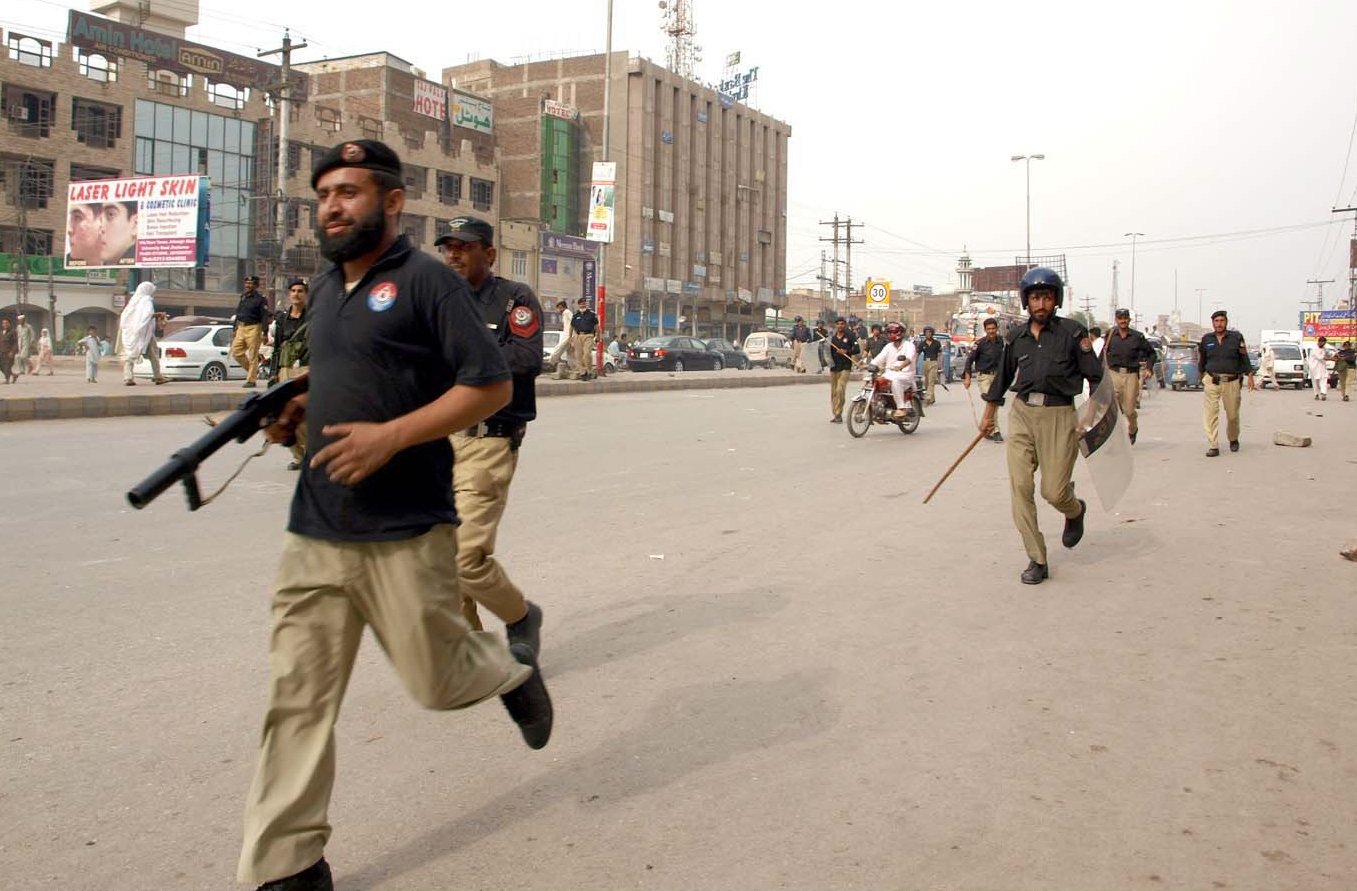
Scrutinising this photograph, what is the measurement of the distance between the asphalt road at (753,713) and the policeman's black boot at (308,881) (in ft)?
0.55

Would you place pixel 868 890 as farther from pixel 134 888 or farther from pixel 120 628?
pixel 120 628

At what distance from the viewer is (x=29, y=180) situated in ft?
134

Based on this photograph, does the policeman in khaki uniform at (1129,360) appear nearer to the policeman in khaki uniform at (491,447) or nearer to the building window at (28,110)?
the policeman in khaki uniform at (491,447)

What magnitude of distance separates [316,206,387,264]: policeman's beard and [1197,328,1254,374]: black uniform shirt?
41.9 feet

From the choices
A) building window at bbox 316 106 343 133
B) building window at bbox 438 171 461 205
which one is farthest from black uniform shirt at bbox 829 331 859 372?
building window at bbox 438 171 461 205

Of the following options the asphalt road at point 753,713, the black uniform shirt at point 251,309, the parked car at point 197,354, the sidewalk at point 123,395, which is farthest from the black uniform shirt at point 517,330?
the parked car at point 197,354

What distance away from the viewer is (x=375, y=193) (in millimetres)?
2742

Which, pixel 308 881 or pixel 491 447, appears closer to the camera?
pixel 308 881

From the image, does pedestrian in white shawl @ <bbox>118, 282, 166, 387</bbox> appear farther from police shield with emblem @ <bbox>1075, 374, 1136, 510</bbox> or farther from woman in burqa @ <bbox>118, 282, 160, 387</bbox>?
police shield with emblem @ <bbox>1075, 374, 1136, 510</bbox>

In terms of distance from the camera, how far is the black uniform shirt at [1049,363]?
21.8 feet

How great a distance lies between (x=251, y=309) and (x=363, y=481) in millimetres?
13406

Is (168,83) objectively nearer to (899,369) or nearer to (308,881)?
(899,369)

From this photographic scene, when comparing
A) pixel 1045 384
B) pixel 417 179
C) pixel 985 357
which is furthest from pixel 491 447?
pixel 417 179

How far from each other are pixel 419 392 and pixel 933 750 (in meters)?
2.11
